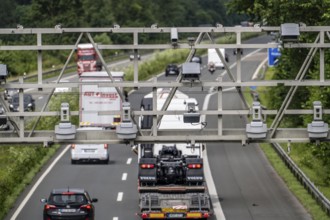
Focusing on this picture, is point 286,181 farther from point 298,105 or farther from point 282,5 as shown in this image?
point 298,105

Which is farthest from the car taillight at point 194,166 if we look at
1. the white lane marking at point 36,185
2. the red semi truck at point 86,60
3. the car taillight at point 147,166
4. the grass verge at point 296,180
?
the red semi truck at point 86,60

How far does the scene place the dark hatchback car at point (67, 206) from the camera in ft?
128

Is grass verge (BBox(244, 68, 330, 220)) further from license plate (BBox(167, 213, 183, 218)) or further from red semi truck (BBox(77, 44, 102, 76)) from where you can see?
red semi truck (BBox(77, 44, 102, 76))

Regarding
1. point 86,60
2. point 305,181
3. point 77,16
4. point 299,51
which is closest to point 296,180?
point 305,181

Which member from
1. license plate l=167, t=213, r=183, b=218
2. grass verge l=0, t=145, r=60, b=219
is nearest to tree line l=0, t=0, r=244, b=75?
grass verge l=0, t=145, r=60, b=219

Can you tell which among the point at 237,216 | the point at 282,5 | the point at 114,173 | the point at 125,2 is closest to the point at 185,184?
the point at 237,216

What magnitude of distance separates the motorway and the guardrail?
73 centimetres

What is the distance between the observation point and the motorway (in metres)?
44.0

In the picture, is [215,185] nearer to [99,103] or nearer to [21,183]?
[21,183]

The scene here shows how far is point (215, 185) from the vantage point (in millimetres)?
51594

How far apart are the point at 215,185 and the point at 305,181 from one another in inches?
197

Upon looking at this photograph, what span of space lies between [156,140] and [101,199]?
14.8 meters

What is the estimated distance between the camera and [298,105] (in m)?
68.0

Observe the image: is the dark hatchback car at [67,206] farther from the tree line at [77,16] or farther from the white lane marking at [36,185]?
the tree line at [77,16]
